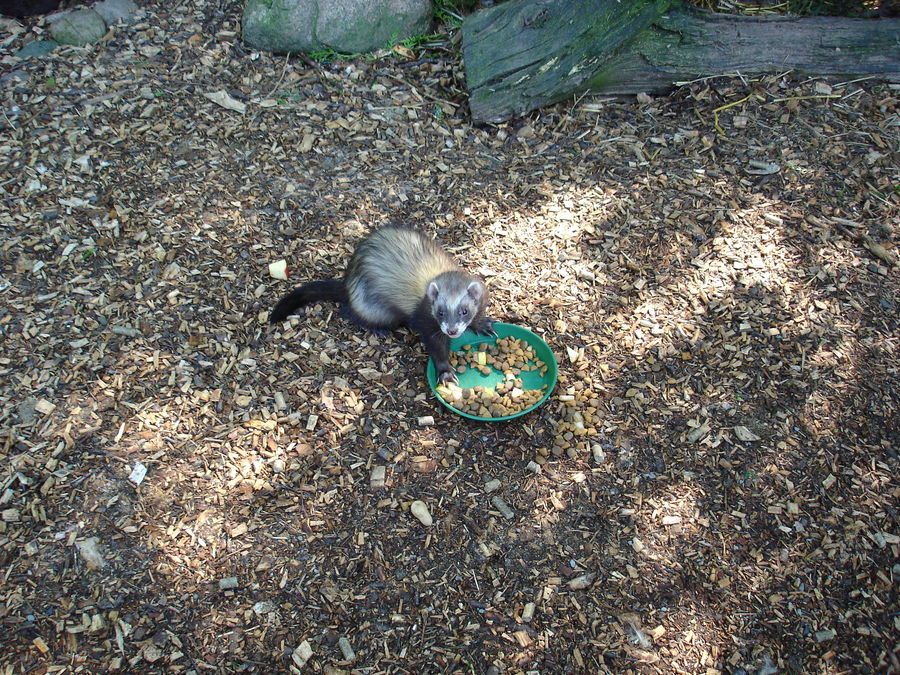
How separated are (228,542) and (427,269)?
6.05ft

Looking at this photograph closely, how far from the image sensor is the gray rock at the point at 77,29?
5.17 meters

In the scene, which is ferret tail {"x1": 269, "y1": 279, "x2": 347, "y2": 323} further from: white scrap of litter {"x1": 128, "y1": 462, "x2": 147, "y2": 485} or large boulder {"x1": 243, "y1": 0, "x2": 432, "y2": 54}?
large boulder {"x1": 243, "y1": 0, "x2": 432, "y2": 54}

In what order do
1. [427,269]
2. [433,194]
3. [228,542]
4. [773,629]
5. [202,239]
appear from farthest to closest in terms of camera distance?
[433,194], [202,239], [427,269], [228,542], [773,629]

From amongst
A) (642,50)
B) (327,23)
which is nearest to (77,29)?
(327,23)

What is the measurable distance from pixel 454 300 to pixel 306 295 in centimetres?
94

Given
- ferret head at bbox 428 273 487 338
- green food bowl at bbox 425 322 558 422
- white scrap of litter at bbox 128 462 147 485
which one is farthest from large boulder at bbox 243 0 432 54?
white scrap of litter at bbox 128 462 147 485

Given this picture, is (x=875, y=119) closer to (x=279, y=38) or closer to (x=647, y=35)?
(x=647, y=35)

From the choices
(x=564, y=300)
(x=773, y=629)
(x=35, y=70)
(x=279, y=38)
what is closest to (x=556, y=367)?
(x=564, y=300)

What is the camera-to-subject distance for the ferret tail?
149 inches

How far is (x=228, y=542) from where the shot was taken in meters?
3.04

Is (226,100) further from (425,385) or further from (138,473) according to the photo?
(138,473)

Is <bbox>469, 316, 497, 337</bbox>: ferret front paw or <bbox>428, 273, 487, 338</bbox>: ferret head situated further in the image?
<bbox>469, 316, 497, 337</bbox>: ferret front paw

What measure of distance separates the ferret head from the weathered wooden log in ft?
6.03

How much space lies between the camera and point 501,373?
3723 millimetres
